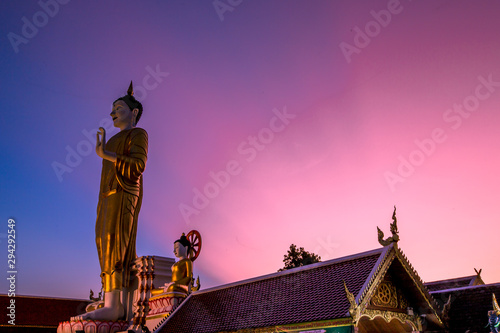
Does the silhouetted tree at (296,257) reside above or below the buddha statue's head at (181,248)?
above

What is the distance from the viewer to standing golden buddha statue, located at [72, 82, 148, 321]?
1898 cm

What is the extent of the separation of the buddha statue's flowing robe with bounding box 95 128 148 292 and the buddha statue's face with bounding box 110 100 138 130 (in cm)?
81

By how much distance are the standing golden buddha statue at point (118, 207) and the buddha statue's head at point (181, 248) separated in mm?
2054

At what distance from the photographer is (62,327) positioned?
1792 centimetres

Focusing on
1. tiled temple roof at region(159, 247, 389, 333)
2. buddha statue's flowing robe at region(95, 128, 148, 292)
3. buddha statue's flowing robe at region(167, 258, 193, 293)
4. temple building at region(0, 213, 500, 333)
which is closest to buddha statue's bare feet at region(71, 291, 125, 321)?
buddha statue's flowing robe at region(95, 128, 148, 292)

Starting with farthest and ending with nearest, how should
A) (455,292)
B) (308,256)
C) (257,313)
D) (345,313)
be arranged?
(308,256) → (455,292) → (257,313) → (345,313)

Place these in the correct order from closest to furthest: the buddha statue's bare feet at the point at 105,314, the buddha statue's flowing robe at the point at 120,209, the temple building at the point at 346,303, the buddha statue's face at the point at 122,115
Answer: the temple building at the point at 346,303 < the buddha statue's bare feet at the point at 105,314 < the buddha statue's flowing robe at the point at 120,209 < the buddha statue's face at the point at 122,115

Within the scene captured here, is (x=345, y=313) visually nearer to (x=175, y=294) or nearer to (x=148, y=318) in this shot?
(x=175, y=294)

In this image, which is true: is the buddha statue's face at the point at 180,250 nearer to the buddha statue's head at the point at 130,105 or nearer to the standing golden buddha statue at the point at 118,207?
the standing golden buddha statue at the point at 118,207

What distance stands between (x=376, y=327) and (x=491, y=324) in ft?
11.4

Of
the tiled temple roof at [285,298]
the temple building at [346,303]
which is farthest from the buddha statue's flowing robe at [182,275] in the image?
the tiled temple roof at [285,298]

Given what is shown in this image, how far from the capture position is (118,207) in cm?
1950

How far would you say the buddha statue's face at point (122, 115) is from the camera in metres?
20.9

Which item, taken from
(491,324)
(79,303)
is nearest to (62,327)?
(491,324)
